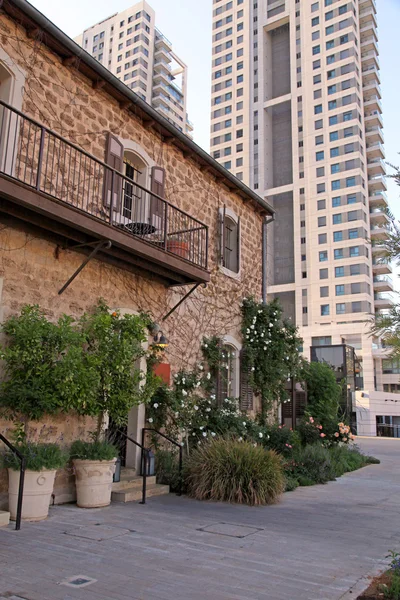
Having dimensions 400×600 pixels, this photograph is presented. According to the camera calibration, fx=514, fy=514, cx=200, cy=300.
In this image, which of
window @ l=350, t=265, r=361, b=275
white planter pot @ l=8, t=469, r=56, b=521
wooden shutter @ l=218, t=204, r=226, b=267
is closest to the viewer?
white planter pot @ l=8, t=469, r=56, b=521

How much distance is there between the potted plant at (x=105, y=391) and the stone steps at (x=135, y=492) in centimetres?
39

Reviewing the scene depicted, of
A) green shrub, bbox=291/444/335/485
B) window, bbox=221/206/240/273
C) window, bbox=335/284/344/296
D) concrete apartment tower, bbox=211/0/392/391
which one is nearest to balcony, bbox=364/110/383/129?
concrete apartment tower, bbox=211/0/392/391

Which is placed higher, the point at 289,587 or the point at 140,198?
the point at 140,198

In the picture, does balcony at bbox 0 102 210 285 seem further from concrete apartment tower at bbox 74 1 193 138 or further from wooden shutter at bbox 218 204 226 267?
concrete apartment tower at bbox 74 1 193 138

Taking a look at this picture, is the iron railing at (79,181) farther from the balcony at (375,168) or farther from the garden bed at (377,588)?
the balcony at (375,168)

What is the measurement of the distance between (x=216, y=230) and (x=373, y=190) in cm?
5326

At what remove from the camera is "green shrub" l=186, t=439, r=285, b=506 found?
26.2 ft

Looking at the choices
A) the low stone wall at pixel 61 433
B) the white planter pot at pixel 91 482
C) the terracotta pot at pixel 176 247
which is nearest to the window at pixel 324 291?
the terracotta pot at pixel 176 247

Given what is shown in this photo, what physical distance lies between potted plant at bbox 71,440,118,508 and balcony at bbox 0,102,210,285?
3.04m

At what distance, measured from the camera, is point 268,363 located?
517 inches

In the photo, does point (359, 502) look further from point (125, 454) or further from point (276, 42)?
point (276, 42)

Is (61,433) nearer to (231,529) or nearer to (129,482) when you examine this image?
(129,482)

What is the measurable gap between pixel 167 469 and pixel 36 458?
338cm

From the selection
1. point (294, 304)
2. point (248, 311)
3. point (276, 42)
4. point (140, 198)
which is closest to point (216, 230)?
point (248, 311)
